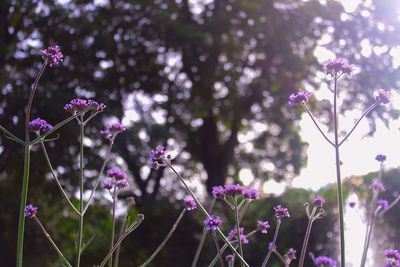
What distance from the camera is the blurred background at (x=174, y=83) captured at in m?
11.5

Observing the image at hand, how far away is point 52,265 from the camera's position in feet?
39.3

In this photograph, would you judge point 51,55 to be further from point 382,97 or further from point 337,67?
point 382,97

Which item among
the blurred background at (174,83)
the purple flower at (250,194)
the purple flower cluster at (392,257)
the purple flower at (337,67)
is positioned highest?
the blurred background at (174,83)

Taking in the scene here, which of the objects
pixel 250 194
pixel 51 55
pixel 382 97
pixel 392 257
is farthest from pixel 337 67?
pixel 51 55

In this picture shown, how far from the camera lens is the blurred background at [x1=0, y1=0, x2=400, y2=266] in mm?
11538

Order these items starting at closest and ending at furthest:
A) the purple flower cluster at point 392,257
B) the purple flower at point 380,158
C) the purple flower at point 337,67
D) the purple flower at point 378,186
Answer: the purple flower at point 337,67 → the purple flower cluster at point 392,257 → the purple flower at point 380,158 → the purple flower at point 378,186

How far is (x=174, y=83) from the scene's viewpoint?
50.2 ft

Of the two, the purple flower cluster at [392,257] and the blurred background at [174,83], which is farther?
the blurred background at [174,83]

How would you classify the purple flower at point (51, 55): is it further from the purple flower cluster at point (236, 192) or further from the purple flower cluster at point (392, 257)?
the purple flower cluster at point (392, 257)

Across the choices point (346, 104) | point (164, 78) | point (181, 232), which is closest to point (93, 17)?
point (164, 78)

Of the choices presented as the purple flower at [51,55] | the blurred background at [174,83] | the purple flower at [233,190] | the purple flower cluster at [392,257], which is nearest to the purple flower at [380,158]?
the purple flower cluster at [392,257]

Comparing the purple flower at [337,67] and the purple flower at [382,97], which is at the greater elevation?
the purple flower at [337,67]

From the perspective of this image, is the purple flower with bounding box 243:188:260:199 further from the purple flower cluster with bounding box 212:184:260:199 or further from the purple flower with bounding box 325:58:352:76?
the purple flower with bounding box 325:58:352:76

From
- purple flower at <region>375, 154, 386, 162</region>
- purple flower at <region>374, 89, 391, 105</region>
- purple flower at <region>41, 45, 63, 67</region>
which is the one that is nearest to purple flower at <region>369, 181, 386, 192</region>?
purple flower at <region>375, 154, 386, 162</region>
